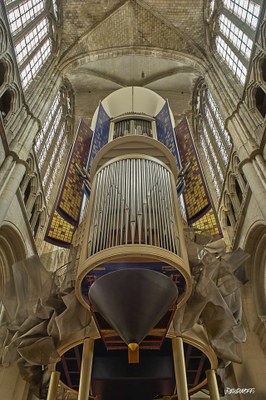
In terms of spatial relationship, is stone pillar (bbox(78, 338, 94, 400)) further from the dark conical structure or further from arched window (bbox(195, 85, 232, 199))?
arched window (bbox(195, 85, 232, 199))

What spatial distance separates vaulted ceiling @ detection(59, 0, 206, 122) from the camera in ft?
52.0

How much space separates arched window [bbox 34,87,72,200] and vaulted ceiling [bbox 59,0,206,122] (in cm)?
137

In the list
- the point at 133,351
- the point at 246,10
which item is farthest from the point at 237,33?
the point at 133,351

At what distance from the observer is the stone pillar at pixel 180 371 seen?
4.38 metres

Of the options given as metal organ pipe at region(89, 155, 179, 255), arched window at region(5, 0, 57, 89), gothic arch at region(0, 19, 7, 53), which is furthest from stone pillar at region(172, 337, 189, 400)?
arched window at region(5, 0, 57, 89)

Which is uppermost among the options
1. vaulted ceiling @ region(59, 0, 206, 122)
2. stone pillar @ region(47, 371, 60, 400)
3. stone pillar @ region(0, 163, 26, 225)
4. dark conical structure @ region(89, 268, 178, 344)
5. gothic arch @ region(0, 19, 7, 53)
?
vaulted ceiling @ region(59, 0, 206, 122)

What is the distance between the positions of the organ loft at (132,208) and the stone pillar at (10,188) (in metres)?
0.05

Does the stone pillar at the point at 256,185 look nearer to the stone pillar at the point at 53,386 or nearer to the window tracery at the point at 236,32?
the window tracery at the point at 236,32

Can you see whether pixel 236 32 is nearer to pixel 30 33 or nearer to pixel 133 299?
pixel 30 33

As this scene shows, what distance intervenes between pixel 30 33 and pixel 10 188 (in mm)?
7213

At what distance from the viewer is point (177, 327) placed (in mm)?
5031

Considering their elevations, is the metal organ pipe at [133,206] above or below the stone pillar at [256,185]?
below

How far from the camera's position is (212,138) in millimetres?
14773

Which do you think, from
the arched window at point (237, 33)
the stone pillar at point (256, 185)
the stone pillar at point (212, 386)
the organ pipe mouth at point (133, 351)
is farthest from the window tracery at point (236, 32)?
the organ pipe mouth at point (133, 351)
